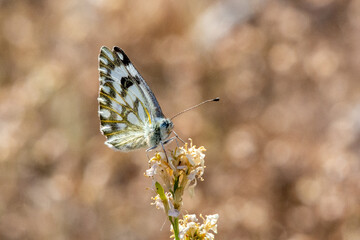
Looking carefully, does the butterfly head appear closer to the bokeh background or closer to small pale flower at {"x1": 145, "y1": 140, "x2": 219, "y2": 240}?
small pale flower at {"x1": 145, "y1": 140, "x2": 219, "y2": 240}

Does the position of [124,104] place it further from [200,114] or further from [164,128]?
[200,114]

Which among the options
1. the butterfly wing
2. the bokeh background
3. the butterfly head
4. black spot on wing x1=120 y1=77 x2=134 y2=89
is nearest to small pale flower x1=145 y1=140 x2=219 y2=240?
the butterfly head

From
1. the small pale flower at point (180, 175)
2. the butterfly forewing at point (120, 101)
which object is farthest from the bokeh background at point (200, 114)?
the small pale flower at point (180, 175)

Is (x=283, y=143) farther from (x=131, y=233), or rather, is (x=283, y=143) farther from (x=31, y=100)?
(x=31, y=100)

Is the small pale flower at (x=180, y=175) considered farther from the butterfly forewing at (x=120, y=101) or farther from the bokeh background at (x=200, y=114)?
the bokeh background at (x=200, y=114)

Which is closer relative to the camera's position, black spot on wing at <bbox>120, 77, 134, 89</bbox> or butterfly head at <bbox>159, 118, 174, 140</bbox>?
butterfly head at <bbox>159, 118, 174, 140</bbox>

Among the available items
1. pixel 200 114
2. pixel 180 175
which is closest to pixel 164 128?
pixel 180 175
